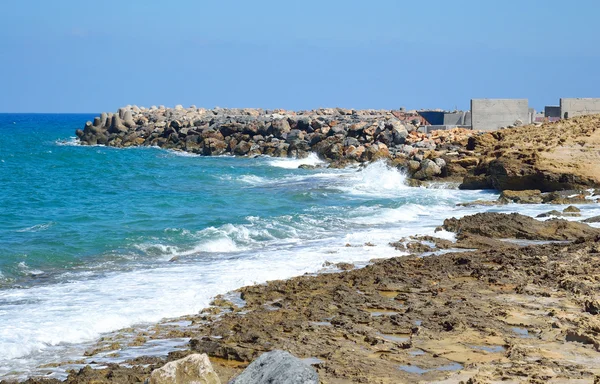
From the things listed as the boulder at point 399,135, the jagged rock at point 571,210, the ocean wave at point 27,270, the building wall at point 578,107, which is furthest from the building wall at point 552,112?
the ocean wave at point 27,270

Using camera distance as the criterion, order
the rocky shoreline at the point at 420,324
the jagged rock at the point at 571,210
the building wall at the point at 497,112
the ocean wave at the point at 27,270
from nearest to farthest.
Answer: the rocky shoreline at the point at 420,324, the ocean wave at the point at 27,270, the jagged rock at the point at 571,210, the building wall at the point at 497,112

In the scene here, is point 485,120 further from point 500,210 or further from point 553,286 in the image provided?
point 553,286

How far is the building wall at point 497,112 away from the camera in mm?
31938

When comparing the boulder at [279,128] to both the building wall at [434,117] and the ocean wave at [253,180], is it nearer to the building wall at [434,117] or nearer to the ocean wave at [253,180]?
the building wall at [434,117]

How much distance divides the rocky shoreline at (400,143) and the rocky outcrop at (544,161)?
0.02 meters

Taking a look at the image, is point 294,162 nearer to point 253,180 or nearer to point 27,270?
point 253,180

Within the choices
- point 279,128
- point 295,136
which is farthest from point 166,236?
point 279,128

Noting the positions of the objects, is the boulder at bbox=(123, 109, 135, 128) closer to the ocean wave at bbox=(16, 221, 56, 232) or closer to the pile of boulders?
the ocean wave at bbox=(16, 221, 56, 232)

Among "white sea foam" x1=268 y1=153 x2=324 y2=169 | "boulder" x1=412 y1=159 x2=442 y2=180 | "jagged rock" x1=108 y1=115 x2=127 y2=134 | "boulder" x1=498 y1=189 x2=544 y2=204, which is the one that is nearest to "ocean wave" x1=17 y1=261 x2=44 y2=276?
"boulder" x1=498 y1=189 x2=544 y2=204

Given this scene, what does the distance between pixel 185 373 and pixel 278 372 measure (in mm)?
768

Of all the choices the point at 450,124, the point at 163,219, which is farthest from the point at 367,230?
the point at 450,124

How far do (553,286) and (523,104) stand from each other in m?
23.9

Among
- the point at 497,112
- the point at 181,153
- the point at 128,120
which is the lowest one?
the point at 181,153

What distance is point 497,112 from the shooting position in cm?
3212
